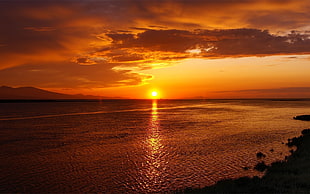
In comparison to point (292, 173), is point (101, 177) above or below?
below

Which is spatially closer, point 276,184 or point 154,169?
point 276,184

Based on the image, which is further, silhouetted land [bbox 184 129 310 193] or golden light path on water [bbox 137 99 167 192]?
golden light path on water [bbox 137 99 167 192]

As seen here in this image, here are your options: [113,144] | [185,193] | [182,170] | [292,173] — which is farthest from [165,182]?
[113,144]

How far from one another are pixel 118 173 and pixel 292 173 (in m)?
15.2

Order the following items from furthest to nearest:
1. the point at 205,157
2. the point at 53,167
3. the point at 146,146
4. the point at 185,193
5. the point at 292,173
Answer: the point at 146,146 < the point at 205,157 < the point at 53,167 < the point at 292,173 < the point at 185,193

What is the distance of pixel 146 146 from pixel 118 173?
13.6 meters

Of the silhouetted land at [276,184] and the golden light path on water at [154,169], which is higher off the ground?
the silhouetted land at [276,184]

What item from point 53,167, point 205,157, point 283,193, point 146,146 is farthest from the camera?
point 146,146

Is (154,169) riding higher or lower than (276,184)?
lower

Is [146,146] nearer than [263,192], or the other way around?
[263,192]

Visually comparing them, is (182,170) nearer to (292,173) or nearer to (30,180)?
(292,173)

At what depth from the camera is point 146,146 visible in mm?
36625

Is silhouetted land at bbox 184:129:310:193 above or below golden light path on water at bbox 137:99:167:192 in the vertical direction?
above

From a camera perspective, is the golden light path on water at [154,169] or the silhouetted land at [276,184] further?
the golden light path on water at [154,169]
